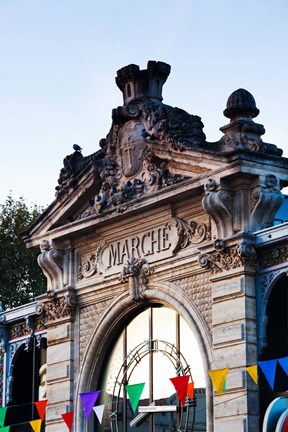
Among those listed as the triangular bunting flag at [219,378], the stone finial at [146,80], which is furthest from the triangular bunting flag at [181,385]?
the stone finial at [146,80]

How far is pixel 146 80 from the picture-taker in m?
32.2

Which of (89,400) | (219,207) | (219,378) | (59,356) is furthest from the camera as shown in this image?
(59,356)

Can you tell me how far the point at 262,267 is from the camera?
28453mm

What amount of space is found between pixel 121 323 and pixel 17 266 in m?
16.9

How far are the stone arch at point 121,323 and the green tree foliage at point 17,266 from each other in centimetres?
1607

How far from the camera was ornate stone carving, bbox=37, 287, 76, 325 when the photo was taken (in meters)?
33.1

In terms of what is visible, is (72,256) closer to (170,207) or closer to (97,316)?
(97,316)

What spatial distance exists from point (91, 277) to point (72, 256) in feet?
3.15

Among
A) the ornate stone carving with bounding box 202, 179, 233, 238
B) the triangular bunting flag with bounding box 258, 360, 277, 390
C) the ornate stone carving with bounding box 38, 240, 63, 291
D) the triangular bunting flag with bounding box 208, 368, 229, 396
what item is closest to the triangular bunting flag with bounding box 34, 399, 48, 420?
the ornate stone carving with bounding box 38, 240, 63, 291

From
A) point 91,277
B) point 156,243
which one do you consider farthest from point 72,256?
point 156,243

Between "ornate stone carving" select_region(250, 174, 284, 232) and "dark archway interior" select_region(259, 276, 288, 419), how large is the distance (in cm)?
138

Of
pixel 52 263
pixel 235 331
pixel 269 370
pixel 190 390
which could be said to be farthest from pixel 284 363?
pixel 52 263

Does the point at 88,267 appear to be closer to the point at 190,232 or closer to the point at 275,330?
the point at 190,232

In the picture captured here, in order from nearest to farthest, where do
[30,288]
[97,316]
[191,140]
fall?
[191,140]
[97,316]
[30,288]
